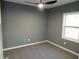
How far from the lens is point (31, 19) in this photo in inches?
168

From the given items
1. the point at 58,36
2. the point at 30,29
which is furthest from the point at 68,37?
the point at 30,29

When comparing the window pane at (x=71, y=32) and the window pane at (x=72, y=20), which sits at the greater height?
the window pane at (x=72, y=20)

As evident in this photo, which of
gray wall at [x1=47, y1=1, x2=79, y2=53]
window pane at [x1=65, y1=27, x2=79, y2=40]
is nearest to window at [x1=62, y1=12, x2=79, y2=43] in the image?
window pane at [x1=65, y1=27, x2=79, y2=40]

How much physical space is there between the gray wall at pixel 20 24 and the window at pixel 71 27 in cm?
154

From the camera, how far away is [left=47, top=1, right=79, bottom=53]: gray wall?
331 cm

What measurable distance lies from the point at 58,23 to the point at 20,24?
2.24 m

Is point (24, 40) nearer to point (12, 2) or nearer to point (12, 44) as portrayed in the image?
point (12, 44)

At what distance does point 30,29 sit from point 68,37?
7.32 feet

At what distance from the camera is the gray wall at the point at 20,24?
345 centimetres

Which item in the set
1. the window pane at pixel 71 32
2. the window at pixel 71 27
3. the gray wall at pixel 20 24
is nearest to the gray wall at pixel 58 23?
the window at pixel 71 27

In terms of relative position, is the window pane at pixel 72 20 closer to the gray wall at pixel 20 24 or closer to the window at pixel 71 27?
the window at pixel 71 27

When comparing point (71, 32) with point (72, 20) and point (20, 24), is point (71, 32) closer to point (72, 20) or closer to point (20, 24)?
point (72, 20)

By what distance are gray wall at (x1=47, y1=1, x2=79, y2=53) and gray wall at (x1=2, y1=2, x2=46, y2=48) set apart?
538 millimetres

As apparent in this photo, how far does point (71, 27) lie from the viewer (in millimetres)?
3580
